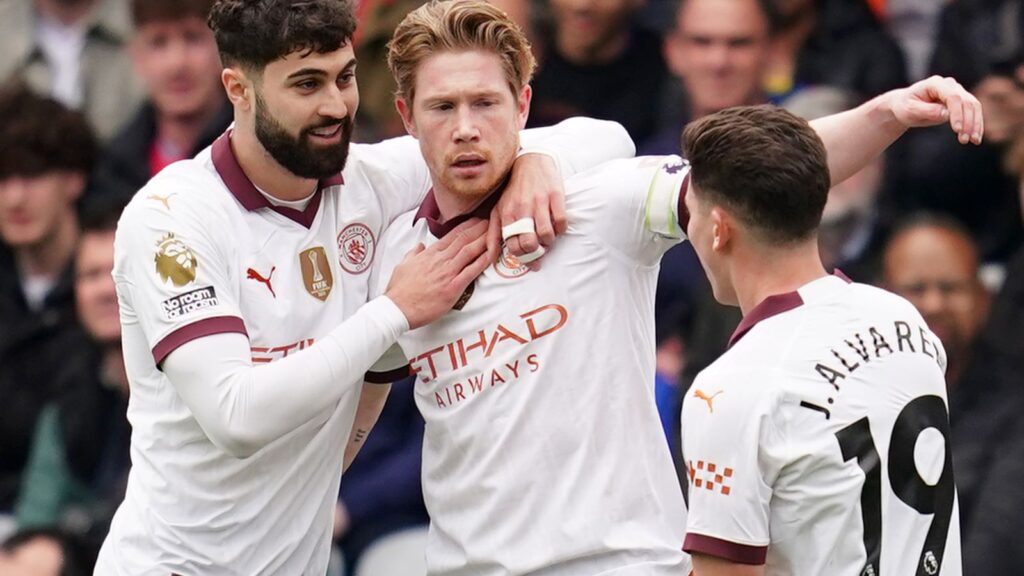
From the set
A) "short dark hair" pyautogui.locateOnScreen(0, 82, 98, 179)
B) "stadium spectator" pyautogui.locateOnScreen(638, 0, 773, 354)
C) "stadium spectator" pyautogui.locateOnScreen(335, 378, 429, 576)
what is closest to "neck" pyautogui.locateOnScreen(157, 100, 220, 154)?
"short dark hair" pyautogui.locateOnScreen(0, 82, 98, 179)

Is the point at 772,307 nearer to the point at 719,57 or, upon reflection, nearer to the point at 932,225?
the point at 932,225

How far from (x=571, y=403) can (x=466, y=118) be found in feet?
2.25

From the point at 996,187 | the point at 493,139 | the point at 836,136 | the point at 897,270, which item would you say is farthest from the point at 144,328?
the point at 996,187

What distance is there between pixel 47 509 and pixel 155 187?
3.07 metres

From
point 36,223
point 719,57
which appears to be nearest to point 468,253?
point 719,57

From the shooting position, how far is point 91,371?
7203 mm

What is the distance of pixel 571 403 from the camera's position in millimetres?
4148

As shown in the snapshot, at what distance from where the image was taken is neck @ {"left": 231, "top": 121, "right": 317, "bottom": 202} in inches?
173

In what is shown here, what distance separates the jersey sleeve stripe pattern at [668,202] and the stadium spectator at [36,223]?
376 centimetres

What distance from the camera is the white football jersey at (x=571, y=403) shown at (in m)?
4.13

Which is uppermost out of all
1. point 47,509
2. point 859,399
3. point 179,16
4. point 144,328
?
point 179,16

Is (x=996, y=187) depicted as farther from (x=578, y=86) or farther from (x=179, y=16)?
(x=179, y=16)

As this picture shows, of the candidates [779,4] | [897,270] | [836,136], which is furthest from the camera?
[779,4]

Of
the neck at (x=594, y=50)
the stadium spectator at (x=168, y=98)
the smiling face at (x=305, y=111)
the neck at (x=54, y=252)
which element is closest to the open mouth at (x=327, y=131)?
the smiling face at (x=305, y=111)
